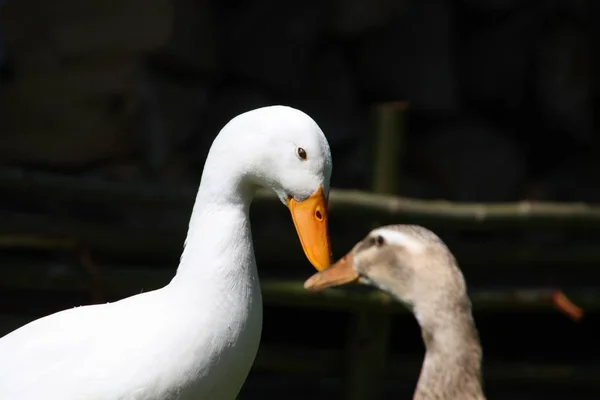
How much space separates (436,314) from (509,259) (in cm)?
156

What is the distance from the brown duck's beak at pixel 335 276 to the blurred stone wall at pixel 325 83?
3.98 feet

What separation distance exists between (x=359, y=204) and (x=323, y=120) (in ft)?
3.84

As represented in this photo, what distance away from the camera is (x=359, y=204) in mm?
3525

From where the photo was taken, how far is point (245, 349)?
5.98 ft

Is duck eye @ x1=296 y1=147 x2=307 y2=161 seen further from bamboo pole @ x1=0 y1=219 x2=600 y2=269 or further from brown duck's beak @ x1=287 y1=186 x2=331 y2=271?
bamboo pole @ x1=0 y1=219 x2=600 y2=269

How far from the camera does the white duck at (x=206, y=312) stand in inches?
68.9

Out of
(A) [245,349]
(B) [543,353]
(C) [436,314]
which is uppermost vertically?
(A) [245,349]

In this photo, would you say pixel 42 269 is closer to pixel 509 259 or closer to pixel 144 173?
pixel 144 173

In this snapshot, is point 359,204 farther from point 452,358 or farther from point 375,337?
point 452,358

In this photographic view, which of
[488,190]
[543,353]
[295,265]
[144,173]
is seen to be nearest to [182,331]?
[144,173]

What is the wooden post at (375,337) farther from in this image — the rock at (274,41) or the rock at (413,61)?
the rock at (413,61)

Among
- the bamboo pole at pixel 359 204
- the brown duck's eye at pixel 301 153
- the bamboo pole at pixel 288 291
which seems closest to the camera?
the brown duck's eye at pixel 301 153

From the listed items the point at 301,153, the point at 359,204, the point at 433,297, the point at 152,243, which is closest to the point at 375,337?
the point at 359,204

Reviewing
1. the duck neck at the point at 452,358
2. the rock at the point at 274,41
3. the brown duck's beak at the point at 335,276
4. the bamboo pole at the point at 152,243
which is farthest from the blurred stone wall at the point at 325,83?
the duck neck at the point at 452,358
